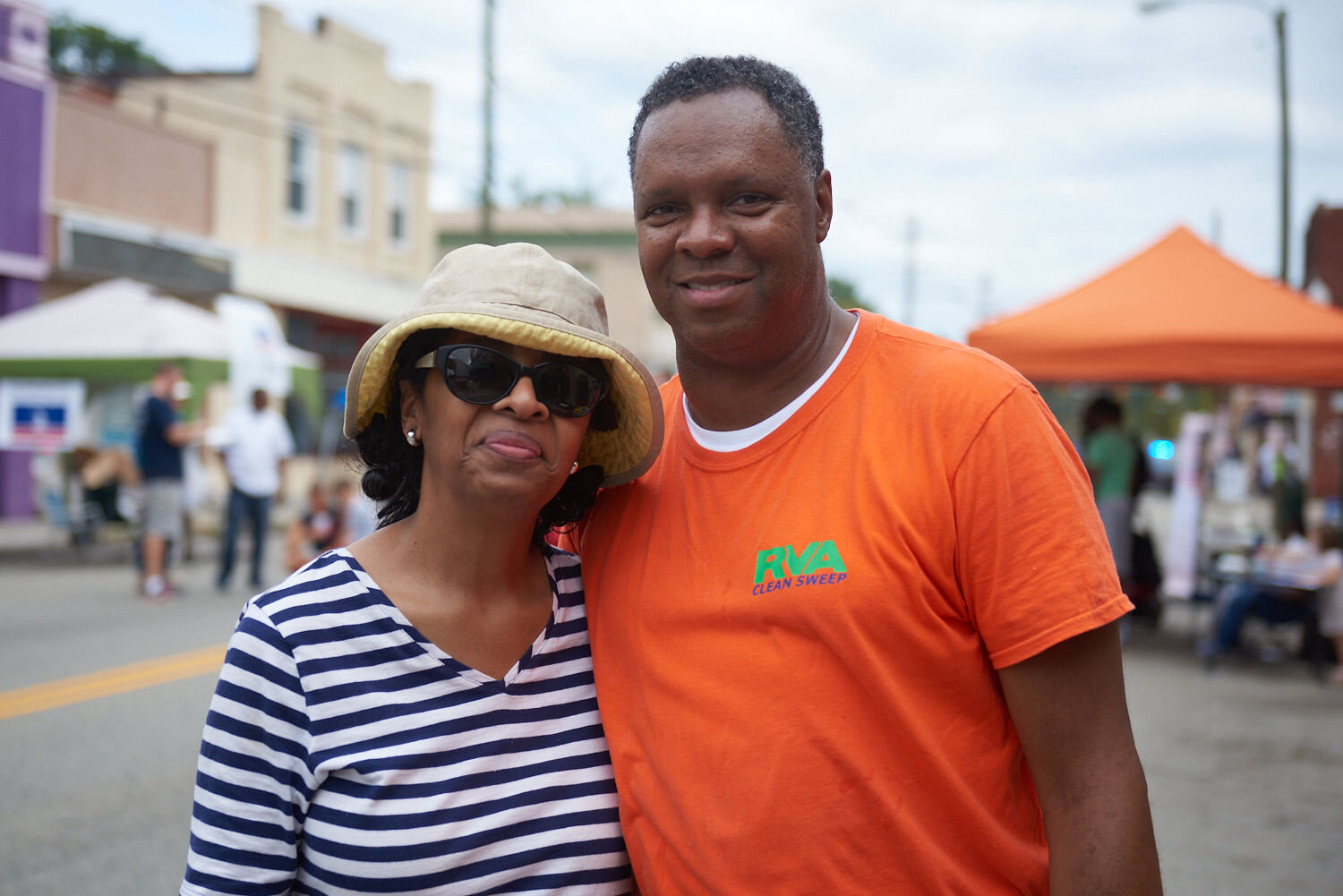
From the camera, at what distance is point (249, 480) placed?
37.9 feet

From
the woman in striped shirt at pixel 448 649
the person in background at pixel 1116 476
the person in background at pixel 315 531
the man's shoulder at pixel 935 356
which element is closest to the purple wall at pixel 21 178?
the person in background at pixel 315 531

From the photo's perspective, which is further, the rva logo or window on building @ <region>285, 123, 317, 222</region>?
window on building @ <region>285, 123, 317, 222</region>

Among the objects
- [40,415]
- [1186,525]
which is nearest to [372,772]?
[1186,525]

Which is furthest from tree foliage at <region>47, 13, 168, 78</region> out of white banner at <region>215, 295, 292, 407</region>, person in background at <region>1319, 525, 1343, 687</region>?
person in background at <region>1319, 525, 1343, 687</region>

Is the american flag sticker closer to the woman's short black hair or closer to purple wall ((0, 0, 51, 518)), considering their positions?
purple wall ((0, 0, 51, 518))

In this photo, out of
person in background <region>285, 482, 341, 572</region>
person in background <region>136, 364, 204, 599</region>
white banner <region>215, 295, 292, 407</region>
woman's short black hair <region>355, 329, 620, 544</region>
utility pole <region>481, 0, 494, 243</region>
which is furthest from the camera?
utility pole <region>481, 0, 494, 243</region>

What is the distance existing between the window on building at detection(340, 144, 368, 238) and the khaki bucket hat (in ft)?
73.5

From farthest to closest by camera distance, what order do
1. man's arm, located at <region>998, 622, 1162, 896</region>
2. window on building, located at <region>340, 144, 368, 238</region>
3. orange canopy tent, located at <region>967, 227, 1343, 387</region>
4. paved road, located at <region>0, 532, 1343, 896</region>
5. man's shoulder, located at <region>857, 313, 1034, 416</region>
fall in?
window on building, located at <region>340, 144, 368, 238</region>, orange canopy tent, located at <region>967, 227, 1343, 387</region>, paved road, located at <region>0, 532, 1343, 896</region>, man's shoulder, located at <region>857, 313, 1034, 416</region>, man's arm, located at <region>998, 622, 1162, 896</region>

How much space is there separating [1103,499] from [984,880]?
28.3 ft

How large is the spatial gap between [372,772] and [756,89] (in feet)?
4.29

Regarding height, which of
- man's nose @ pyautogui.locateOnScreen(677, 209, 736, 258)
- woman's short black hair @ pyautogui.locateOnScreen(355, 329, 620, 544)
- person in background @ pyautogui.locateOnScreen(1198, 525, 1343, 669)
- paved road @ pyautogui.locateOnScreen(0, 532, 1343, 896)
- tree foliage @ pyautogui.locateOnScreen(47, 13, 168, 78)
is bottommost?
paved road @ pyautogui.locateOnScreen(0, 532, 1343, 896)

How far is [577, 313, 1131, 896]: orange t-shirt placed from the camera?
168 cm

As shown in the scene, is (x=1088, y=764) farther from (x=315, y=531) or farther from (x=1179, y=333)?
(x=315, y=531)

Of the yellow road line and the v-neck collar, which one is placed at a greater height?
the v-neck collar
